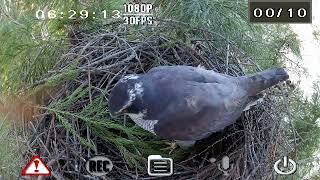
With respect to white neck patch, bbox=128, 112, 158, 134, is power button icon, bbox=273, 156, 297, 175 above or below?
below

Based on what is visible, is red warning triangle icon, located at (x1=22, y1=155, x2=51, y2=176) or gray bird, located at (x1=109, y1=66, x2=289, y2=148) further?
red warning triangle icon, located at (x1=22, y1=155, x2=51, y2=176)

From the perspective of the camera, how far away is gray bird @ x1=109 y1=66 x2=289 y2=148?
77cm

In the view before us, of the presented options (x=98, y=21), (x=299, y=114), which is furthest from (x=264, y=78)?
(x=98, y=21)

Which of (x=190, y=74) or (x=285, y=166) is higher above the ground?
(x=190, y=74)

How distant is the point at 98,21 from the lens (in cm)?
92

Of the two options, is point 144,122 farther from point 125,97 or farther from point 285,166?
point 285,166

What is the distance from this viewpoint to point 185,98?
782 mm

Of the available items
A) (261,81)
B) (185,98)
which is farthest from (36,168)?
(261,81)

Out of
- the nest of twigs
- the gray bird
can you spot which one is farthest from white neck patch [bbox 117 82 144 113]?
the nest of twigs

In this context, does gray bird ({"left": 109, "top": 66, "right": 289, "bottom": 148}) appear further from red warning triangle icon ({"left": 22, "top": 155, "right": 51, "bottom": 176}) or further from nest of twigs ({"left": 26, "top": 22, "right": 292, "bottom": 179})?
red warning triangle icon ({"left": 22, "top": 155, "right": 51, "bottom": 176})

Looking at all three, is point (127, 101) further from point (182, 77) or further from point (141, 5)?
point (141, 5)

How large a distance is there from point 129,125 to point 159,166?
0.28ft

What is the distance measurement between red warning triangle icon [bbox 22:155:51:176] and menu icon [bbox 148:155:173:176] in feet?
0.54

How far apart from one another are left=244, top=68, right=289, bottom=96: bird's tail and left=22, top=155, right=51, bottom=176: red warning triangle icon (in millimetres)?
351
